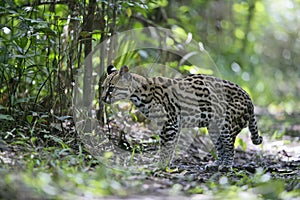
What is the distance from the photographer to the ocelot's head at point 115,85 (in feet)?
23.5

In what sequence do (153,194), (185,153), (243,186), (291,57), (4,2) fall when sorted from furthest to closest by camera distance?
(291,57) < (185,153) < (4,2) < (243,186) < (153,194)

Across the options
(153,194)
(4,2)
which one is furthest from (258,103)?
(153,194)

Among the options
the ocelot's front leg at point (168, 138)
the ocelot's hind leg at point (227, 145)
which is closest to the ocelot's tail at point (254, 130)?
the ocelot's hind leg at point (227, 145)

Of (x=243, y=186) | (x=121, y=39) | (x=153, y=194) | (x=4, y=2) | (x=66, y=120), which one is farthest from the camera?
(x=121, y=39)

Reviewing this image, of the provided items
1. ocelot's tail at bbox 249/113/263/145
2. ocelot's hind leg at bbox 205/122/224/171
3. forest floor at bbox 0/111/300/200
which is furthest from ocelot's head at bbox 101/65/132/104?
ocelot's tail at bbox 249/113/263/145

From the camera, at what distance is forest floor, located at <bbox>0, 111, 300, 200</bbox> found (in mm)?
4246

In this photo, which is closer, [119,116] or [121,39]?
[119,116]

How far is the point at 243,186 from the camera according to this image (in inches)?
202

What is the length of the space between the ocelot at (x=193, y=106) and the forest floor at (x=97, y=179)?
0.46 meters

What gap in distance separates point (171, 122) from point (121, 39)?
8.54 feet

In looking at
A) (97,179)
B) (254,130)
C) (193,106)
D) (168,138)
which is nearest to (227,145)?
(254,130)

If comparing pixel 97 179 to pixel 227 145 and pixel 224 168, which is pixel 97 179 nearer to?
pixel 224 168

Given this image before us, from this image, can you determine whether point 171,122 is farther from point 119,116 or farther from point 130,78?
point 119,116

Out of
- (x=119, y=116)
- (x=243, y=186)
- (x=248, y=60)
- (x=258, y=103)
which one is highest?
(x=243, y=186)
